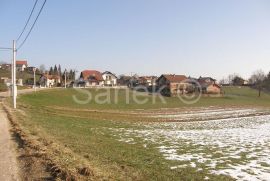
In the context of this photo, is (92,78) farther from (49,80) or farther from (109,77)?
(49,80)

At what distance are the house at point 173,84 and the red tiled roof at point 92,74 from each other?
31.5 meters

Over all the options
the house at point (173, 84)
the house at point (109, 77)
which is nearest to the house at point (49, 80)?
the house at point (109, 77)

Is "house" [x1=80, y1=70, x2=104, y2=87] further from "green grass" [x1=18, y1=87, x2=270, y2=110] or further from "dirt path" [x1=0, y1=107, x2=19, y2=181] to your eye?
"dirt path" [x1=0, y1=107, x2=19, y2=181]

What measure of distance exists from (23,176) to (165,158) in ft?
24.9

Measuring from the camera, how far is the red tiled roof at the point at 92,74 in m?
155

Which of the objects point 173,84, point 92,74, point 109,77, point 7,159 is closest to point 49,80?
point 92,74

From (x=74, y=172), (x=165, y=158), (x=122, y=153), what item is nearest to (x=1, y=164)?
(x=74, y=172)

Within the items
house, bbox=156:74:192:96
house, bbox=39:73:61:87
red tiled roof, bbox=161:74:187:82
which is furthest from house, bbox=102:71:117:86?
red tiled roof, bbox=161:74:187:82

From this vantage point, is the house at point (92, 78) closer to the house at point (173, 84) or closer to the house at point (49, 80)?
the house at point (49, 80)

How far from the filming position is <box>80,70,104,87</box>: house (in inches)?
6019

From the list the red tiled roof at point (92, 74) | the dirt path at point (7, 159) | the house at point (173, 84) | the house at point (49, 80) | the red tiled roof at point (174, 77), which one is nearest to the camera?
the dirt path at point (7, 159)

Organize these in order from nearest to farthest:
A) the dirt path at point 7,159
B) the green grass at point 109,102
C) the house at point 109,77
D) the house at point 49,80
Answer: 1. the dirt path at point 7,159
2. the green grass at point 109,102
3. the house at point 49,80
4. the house at point 109,77

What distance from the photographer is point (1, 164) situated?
1134 cm

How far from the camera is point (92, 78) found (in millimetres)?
154250
